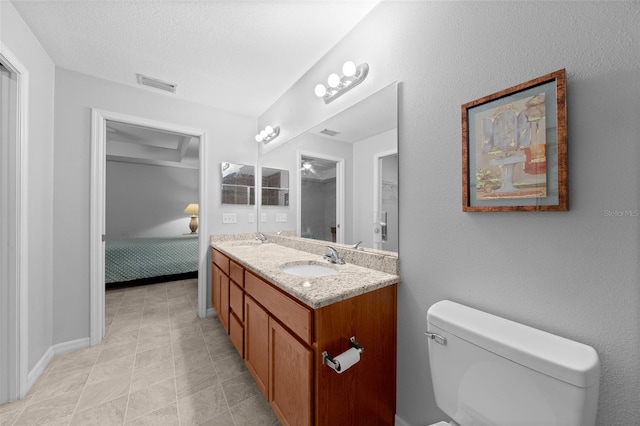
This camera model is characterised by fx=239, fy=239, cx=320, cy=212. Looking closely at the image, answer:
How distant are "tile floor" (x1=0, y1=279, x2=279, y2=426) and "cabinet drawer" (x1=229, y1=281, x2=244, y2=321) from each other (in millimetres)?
391

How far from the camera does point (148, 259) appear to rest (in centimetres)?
343

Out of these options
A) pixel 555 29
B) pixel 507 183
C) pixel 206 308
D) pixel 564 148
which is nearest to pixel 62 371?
pixel 206 308

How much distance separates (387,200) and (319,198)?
0.70m

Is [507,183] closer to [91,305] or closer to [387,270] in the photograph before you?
[387,270]

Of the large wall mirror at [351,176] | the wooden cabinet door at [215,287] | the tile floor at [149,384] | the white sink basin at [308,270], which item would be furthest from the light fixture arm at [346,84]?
the tile floor at [149,384]

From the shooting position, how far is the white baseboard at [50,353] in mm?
1549

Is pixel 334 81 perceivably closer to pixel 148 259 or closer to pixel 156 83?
pixel 156 83

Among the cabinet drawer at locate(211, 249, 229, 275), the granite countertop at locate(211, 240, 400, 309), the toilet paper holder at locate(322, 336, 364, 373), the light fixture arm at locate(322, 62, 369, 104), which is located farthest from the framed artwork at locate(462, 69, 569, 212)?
the cabinet drawer at locate(211, 249, 229, 275)

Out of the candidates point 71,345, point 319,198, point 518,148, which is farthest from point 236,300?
point 518,148

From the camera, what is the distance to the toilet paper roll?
91 centimetres

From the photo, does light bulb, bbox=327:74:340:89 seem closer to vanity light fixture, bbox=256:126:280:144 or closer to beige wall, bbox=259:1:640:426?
beige wall, bbox=259:1:640:426

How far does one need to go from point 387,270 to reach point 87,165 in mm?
2494

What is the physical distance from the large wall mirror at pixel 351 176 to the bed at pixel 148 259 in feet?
8.10

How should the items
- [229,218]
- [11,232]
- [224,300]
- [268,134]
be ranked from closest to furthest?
[11,232] → [224,300] → [268,134] → [229,218]
